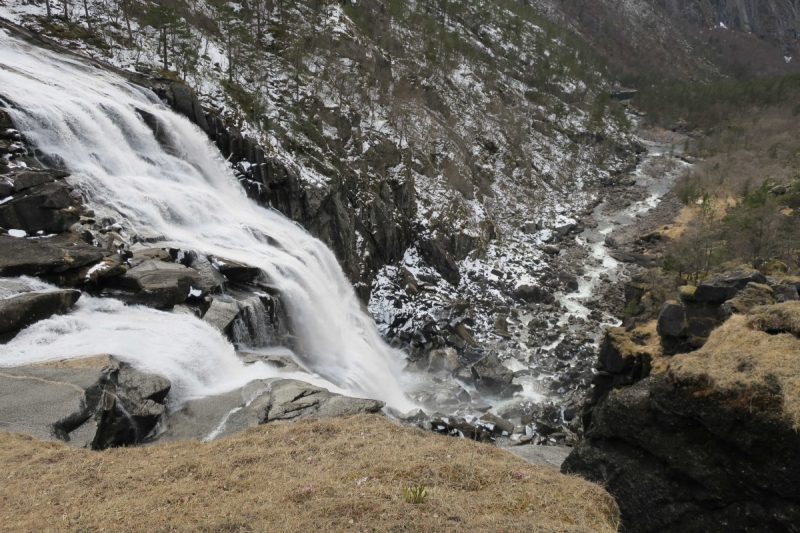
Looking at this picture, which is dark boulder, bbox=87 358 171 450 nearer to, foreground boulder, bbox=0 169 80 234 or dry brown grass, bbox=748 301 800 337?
foreground boulder, bbox=0 169 80 234

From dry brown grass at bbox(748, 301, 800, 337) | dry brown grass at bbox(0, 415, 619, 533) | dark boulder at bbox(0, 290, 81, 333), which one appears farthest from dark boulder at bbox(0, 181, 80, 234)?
dry brown grass at bbox(748, 301, 800, 337)

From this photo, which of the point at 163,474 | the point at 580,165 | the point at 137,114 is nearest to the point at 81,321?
the point at 163,474

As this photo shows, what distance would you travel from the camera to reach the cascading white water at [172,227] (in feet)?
37.9

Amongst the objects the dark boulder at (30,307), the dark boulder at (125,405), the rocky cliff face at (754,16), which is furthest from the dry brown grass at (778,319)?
the rocky cliff face at (754,16)

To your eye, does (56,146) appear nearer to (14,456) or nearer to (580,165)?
(14,456)

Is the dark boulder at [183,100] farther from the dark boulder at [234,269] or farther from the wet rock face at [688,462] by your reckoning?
the wet rock face at [688,462]

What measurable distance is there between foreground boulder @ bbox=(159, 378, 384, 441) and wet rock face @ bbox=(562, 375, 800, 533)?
5.68 m

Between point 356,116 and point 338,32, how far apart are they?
1270 centimetres

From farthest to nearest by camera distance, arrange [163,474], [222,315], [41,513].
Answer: [222,315] < [163,474] < [41,513]

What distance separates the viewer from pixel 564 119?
6512 cm

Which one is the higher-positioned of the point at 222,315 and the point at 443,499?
the point at 443,499

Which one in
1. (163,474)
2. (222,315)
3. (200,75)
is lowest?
(222,315)

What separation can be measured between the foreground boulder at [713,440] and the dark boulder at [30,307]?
13.5 metres

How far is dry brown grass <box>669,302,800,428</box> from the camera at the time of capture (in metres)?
7.70
